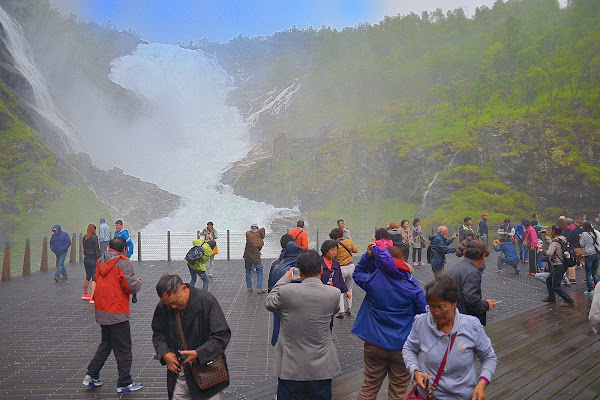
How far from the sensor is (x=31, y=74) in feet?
141

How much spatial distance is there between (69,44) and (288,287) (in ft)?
253

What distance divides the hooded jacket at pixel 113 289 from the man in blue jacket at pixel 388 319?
8.49 ft

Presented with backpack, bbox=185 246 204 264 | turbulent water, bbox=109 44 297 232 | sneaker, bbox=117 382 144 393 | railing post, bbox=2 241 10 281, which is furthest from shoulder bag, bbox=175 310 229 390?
turbulent water, bbox=109 44 297 232

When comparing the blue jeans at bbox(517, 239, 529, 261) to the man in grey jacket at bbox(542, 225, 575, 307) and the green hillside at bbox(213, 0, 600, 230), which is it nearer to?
the man in grey jacket at bbox(542, 225, 575, 307)

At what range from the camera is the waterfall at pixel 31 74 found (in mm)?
40906

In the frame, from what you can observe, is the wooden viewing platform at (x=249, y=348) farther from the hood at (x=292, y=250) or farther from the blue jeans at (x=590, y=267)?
the hood at (x=292, y=250)

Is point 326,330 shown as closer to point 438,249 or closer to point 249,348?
point 249,348

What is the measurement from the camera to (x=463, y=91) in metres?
51.2

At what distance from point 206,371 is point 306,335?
0.74 m

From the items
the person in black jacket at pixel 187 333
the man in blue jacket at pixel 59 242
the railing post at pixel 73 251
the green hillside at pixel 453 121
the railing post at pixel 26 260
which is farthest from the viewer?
the green hillside at pixel 453 121

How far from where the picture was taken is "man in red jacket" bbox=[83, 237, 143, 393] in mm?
4898

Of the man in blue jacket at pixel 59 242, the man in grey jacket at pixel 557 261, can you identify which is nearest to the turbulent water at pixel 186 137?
the man in blue jacket at pixel 59 242

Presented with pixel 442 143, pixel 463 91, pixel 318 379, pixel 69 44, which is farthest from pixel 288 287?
pixel 69 44

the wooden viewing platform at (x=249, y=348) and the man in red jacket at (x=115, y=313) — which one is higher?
the man in red jacket at (x=115, y=313)
